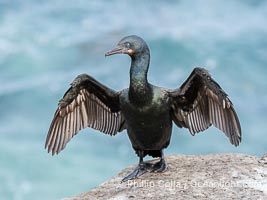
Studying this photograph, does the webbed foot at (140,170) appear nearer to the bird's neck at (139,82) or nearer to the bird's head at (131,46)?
the bird's neck at (139,82)

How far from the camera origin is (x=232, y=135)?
7.76 meters

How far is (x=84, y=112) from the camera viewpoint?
8375mm

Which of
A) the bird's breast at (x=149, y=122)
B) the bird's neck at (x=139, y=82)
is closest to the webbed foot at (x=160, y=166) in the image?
the bird's breast at (x=149, y=122)

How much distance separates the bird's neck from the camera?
7484 millimetres

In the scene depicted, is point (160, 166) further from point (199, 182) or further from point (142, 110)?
point (142, 110)

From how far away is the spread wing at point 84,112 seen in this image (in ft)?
26.5

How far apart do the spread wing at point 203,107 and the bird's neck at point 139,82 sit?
0.43 meters

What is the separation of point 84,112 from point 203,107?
4.60ft

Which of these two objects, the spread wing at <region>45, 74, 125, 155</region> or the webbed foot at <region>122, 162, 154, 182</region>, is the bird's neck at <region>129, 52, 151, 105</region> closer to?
the spread wing at <region>45, 74, 125, 155</region>

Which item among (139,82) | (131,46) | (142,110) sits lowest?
(142,110)

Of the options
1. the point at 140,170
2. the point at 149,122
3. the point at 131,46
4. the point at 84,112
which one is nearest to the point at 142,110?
the point at 149,122

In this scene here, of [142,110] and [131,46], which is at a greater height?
[131,46]

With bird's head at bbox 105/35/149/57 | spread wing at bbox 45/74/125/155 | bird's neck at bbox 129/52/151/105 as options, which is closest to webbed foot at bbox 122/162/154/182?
spread wing at bbox 45/74/125/155

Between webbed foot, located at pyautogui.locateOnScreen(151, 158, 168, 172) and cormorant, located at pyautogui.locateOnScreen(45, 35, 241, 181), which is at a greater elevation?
cormorant, located at pyautogui.locateOnScreen(45, 35, 241, 181)
